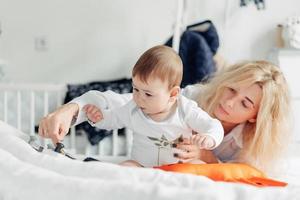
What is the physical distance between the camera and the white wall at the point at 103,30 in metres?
2.82

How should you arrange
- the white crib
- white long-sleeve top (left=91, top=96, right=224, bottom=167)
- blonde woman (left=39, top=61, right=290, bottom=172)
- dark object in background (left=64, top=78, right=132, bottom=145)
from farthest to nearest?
dark object in background (left=64, top=78, right=132, bottom=145) → the white crib → blonde woman (left=39, top=61, right=290, bottom=172) → white long-sleeve top (left=91, top=96, right=224, bottom=167)

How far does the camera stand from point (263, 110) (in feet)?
4.62

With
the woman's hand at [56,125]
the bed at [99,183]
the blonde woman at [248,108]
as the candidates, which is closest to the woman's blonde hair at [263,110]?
the blonde woman at [248,108]

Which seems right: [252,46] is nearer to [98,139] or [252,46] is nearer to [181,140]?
[98,139]

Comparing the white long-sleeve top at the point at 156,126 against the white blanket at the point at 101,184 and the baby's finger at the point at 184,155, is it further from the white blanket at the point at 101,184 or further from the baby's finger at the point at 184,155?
the white blanket at the point at 101,184

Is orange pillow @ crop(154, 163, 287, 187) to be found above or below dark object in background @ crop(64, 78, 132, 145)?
above

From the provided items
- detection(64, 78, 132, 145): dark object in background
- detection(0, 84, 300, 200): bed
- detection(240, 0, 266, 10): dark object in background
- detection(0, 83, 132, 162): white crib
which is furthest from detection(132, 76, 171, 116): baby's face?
detection(240, 0, 266, 10): dark object in background

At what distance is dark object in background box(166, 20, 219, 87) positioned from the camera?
233cm

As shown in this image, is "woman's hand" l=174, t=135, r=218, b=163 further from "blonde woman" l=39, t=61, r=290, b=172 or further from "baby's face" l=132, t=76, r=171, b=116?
"baby's face" l=132, t=76, r=171, b=116

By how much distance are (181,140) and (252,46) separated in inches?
64.7

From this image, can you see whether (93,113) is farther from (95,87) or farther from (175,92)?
(95,87)

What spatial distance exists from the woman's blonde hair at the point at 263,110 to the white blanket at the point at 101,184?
0.58m

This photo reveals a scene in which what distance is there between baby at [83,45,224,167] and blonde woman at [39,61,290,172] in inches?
1.7

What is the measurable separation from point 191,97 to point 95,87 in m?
1.07
